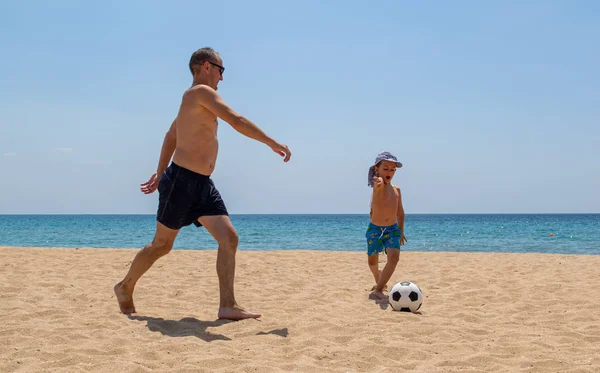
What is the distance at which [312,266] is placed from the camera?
9211 millimetres

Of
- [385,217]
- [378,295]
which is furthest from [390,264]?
[385,217]

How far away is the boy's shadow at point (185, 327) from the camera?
402cm

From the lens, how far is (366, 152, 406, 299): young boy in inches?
232

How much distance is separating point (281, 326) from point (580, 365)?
82.7 inches

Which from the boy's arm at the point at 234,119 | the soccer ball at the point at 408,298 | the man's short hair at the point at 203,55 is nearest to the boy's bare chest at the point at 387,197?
the soccer ball at the point at 408,298

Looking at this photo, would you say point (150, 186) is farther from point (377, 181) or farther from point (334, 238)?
point (334, 238)

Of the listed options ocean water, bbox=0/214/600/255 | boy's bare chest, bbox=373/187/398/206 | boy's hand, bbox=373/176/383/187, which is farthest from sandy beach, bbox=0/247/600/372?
→ ocean water, bbox=0/214/600/255

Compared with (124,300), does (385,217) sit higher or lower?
higher

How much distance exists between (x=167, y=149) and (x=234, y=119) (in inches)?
40.0

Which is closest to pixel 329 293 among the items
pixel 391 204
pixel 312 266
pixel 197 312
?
pixel 391 204

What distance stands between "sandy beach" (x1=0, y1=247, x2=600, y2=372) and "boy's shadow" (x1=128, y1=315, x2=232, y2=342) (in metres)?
0.01

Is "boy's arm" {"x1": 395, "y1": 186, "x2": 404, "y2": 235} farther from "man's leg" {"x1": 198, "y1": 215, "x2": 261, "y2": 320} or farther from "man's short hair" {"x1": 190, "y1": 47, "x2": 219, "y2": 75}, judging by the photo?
"man's short hair" {"x1": 190, "y1": 47, "x2": 219, "y2": 75}

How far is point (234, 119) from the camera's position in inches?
160

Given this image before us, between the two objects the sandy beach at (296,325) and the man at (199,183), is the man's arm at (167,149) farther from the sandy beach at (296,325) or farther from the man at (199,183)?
the sandy beach at (296,325)
